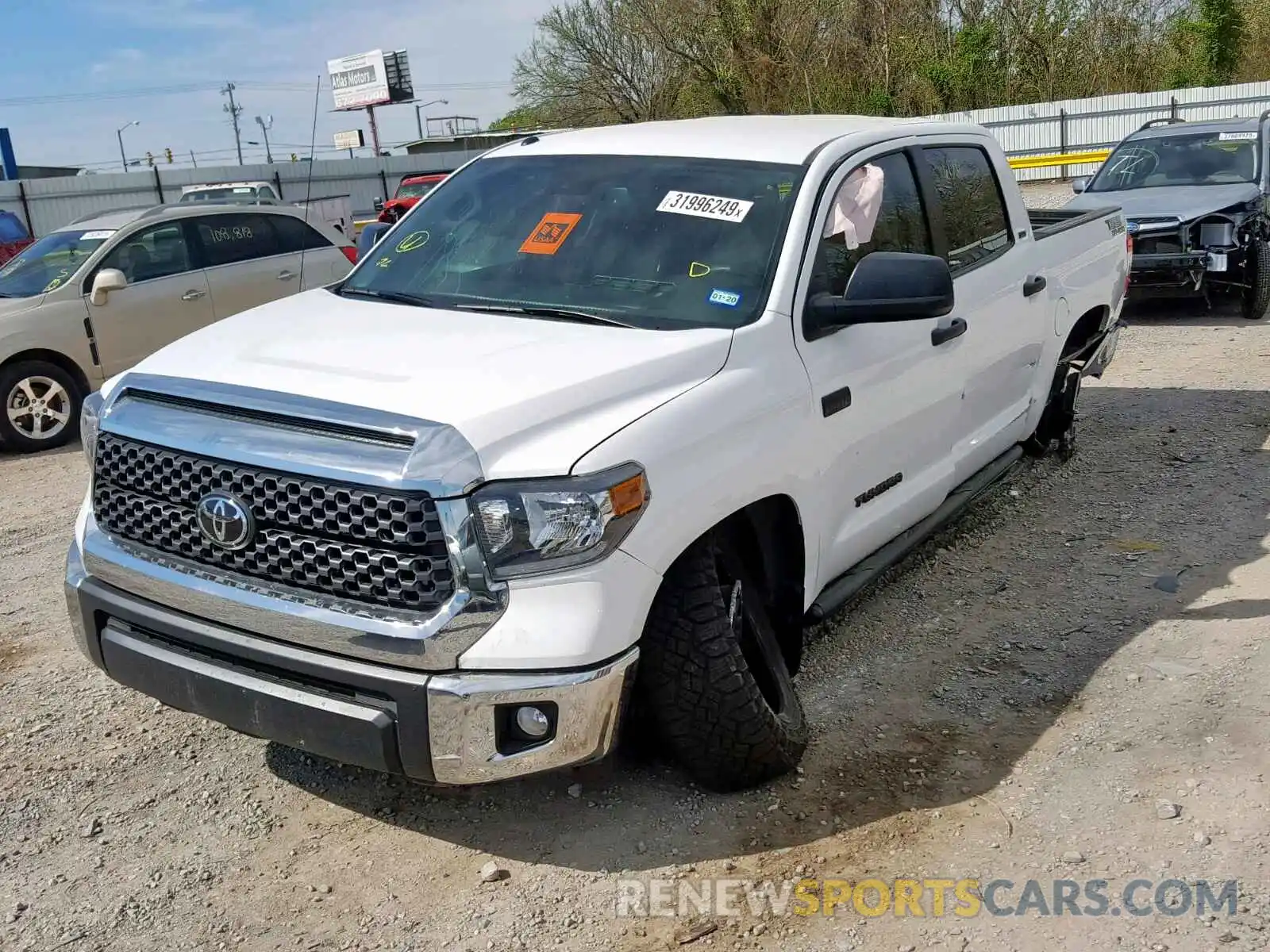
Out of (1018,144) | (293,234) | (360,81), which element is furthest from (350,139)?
(293,234)

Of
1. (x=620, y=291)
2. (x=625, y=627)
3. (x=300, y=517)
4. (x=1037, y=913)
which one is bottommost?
(x=1037, y=913)

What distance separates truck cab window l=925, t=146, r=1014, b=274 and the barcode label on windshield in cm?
117

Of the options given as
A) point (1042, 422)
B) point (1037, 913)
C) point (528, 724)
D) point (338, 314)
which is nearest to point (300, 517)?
point (528, 724)

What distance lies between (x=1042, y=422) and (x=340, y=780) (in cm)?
440

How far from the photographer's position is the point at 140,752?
387cm

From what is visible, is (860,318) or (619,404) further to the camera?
(860,318)

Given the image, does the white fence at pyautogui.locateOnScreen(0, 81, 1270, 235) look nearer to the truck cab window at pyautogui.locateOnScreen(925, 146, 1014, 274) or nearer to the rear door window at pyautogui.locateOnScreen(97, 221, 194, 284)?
the rear door window at pyautogui.locateOnScreen(97, 221, 194, 284)

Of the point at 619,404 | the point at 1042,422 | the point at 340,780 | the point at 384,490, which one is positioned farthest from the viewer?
the point at 1042,422

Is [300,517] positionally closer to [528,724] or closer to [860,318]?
[528,724]

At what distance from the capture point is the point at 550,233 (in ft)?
13.4

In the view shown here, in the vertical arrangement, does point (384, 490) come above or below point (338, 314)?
below

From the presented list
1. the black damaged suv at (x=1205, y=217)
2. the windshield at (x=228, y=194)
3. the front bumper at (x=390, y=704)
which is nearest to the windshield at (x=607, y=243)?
the front bumper at (x=390, y=704)

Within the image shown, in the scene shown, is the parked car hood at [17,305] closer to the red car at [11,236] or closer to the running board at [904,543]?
the running board at [904,543]

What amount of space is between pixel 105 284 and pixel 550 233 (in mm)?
5987
